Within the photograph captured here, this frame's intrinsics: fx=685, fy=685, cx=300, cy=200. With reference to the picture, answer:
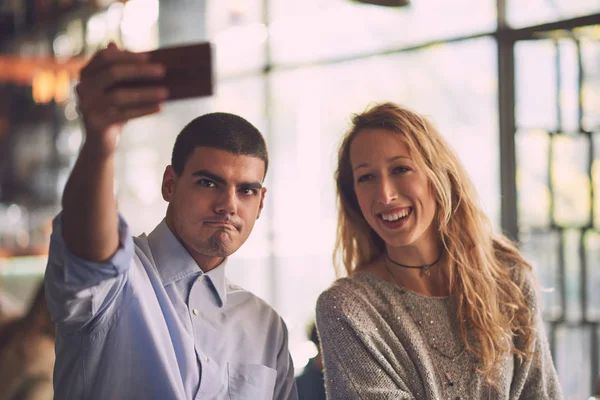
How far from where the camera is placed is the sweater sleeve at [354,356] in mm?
1594

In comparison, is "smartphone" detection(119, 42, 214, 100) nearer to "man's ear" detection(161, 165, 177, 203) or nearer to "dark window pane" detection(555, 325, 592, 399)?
"man's ear" detection(161, 165, 177, 203)

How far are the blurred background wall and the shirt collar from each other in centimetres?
66

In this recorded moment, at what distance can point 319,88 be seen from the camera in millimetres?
5016

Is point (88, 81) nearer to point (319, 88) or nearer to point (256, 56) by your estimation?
point (319, 88)

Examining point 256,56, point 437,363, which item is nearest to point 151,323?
point 437,363

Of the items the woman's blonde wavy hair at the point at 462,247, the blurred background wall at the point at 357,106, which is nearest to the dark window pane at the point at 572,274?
the blurred background wall at the point at 357,106

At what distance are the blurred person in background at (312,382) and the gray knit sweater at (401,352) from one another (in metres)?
0.57

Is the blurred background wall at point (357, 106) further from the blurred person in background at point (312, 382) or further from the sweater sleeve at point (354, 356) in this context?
the blurred person in background at point (312, 382)

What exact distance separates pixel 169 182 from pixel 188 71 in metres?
0.65

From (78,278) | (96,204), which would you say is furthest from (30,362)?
(96,204)

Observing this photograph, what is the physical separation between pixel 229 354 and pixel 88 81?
0.79 metres

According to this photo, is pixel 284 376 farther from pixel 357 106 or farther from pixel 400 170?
pixel 357 106

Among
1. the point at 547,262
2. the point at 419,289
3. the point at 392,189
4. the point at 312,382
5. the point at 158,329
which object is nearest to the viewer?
the point at 158,329

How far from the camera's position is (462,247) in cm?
190
